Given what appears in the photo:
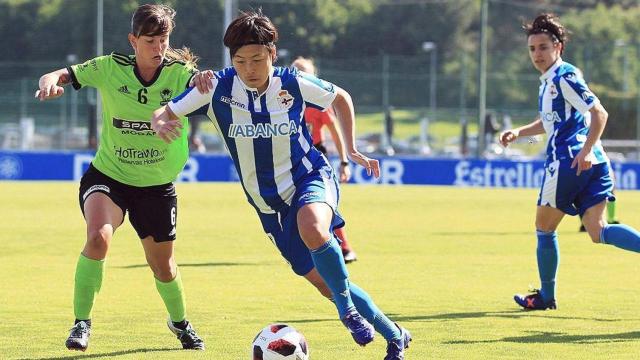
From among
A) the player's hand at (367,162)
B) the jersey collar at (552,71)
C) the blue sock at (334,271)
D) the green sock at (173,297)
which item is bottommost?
the green sock at (173,297)

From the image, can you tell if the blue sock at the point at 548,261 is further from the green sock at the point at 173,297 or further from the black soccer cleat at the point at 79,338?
the black soccer cleat at the point at 79,338

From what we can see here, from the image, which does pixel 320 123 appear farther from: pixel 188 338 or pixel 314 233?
pixel 314 233

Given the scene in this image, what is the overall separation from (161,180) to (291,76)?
1098 millimetres

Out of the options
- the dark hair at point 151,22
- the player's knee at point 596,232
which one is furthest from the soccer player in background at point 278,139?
the player's knee at point 596,232

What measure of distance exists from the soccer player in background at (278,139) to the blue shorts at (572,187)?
261cm

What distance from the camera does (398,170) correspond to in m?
31.2

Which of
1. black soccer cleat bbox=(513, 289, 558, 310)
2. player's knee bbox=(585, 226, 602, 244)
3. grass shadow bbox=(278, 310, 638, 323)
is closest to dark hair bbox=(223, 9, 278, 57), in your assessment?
grass shadow bbox=(278, 310, 638, 323)

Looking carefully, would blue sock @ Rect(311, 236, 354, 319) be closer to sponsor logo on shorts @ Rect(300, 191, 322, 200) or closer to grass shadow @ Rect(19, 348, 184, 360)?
sponsor logo on shorts @ Rect(300, 191, 322, 200)

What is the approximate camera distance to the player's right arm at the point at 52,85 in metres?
6.85

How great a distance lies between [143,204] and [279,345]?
1413 millimetres

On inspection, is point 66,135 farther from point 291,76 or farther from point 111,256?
point 291,76

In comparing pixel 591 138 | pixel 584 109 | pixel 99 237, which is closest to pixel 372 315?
pixel 99 237

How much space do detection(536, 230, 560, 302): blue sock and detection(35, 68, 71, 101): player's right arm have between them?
3780 millimetres

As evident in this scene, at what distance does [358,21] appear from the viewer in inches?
2203
